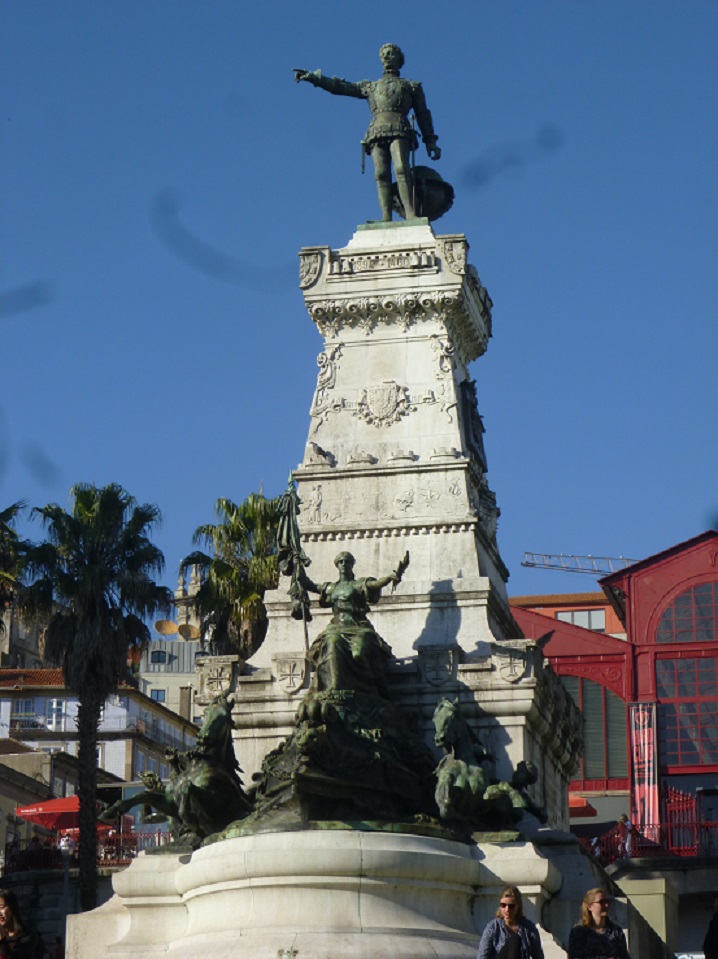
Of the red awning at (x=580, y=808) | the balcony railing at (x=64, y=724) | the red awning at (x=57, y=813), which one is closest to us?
the red awning at (x=580, y=808)

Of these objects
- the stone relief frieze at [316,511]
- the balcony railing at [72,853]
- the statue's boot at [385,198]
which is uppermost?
the statue's boot at [385,198]

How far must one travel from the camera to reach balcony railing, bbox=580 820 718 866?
1625 inches

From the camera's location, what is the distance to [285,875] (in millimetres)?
24453

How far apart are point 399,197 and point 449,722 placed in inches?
479

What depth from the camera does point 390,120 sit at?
35.6 m

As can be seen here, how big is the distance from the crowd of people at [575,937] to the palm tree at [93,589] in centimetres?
2255

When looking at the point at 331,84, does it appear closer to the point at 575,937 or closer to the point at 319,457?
the point at 319,457

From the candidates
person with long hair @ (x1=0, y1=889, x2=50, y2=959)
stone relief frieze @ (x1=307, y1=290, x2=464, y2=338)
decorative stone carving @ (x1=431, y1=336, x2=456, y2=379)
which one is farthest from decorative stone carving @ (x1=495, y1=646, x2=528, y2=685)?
person with long hair @ (x1=0, y1=889, x2=50, y2=959)

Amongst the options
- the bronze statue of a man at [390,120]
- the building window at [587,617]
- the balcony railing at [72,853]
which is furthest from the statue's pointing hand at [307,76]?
the building window at [587,617]

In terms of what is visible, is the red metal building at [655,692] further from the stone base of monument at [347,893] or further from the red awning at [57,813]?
the stone base of monument at [347,893]

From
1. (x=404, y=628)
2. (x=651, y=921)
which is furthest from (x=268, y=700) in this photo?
(x=651, y=921)

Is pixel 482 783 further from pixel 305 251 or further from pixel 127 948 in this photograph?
pixel 305 251

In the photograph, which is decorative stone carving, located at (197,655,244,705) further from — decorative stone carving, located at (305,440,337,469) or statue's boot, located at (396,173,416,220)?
statue's boot, located at (396,173,416,220)

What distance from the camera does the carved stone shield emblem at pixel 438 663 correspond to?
29.3 m
